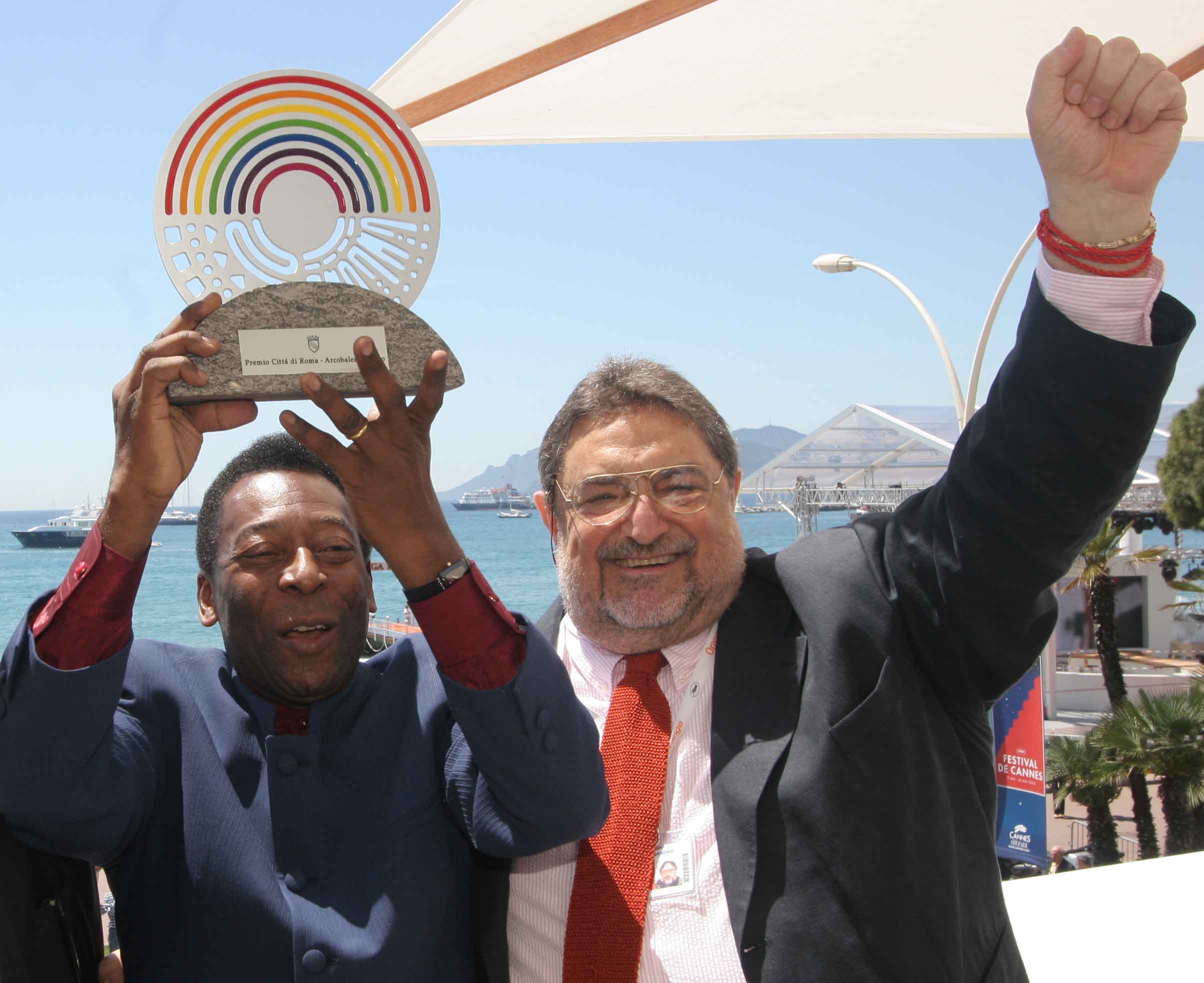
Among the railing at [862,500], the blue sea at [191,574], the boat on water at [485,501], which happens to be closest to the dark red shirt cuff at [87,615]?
the blue sea at [191,574]

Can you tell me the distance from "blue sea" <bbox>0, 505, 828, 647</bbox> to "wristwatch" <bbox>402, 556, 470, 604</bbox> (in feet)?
69.5

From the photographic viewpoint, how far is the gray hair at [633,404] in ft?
8.65

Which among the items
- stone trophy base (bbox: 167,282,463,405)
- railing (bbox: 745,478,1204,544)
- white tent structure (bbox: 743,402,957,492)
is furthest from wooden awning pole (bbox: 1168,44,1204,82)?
white tent structure (bbox: 743,402,957,492)

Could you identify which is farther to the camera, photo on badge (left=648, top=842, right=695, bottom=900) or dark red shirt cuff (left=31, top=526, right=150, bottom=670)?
photo on badge (left=648, top=842, right=695, bottom=900)

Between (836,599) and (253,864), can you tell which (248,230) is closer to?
(253,864)

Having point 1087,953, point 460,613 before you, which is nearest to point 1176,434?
point 1087,953

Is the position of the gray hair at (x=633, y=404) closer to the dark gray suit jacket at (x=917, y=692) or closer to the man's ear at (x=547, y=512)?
the man's ear at (x=547, y=512)

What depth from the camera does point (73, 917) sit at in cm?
201

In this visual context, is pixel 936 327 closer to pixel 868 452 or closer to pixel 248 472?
pixel 248 472

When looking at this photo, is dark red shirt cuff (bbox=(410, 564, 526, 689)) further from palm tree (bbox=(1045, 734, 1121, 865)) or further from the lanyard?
palm tree (bbox=(1045, 734, 1121, 865))

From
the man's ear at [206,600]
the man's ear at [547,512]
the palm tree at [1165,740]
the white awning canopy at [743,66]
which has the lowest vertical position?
the palm tree at [1165,740]

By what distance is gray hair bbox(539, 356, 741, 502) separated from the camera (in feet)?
8.65

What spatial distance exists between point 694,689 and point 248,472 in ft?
3.35

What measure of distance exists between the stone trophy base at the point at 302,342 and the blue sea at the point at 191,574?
835 inches
